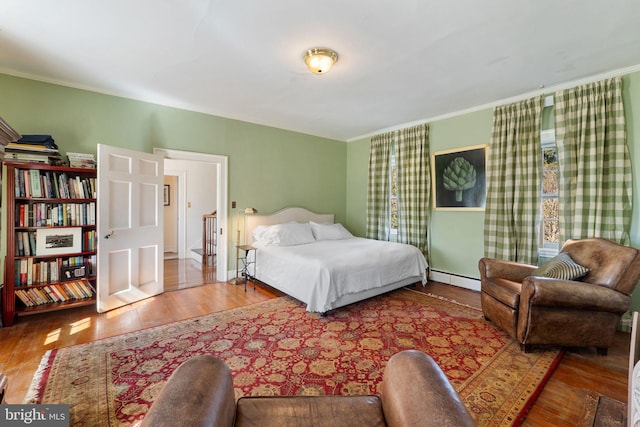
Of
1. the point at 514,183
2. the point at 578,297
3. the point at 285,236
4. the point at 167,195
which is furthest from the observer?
the point at 167,195

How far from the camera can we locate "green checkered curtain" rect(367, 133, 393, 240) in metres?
4.76

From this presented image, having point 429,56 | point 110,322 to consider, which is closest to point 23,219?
point 110,322

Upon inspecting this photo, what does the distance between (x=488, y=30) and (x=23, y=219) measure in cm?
447

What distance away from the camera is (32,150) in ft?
8.63

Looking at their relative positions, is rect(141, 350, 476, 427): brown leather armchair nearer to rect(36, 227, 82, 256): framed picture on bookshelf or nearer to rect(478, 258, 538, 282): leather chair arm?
rect(478, 258, 538, 282): leather chair arm

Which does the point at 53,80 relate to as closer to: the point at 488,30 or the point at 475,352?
the point at 488,30

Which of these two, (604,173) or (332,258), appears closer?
(604,173)

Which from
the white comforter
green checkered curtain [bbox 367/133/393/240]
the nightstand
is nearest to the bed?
the white comforter

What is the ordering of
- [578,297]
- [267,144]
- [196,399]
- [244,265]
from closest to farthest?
[196,399], [578,297], [244,265], [267,144]

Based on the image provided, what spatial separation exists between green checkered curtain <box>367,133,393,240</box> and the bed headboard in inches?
33.1

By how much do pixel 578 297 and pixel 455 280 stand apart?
193cm

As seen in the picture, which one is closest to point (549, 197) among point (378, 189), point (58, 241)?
point (378, 189)

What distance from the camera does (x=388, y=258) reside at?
3375 millimetres

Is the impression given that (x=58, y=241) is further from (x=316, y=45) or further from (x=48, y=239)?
(x=316, y=45)
